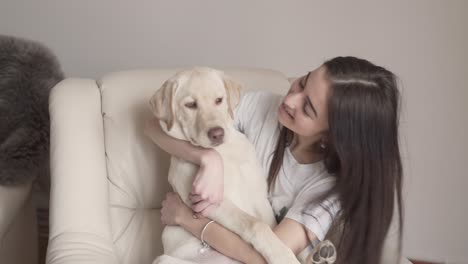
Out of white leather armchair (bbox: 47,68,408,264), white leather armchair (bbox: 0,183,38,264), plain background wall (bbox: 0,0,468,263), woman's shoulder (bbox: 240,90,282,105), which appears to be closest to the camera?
white leather armchair (bbox: 47,68,408,264)

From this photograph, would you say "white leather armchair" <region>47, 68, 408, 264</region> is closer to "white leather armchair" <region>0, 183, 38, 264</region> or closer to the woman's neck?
"white leather armchair" <region>0, 183, 38, 264</region>

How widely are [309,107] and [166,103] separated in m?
0.39

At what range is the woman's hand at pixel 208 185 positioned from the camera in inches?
49.4

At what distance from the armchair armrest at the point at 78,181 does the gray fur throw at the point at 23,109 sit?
213mm

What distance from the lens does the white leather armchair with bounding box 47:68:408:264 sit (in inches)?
55.6

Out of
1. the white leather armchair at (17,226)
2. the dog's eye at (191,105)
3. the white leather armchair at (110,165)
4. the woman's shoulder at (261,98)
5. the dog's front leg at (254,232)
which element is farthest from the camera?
the white leather armchair at (17,226)

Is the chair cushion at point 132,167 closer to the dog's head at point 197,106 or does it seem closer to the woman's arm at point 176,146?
the woman's arm at point 176,146

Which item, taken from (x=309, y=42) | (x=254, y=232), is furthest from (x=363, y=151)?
(x=309, y=42)

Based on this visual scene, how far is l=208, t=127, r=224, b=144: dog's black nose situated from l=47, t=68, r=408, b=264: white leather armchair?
1.17 ft

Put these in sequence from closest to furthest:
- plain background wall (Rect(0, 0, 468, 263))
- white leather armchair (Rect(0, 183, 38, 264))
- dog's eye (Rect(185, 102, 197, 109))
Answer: dog's eye (Rect(185, 102, 197, 109)) → white leather armchair (Rect(0, 183, 38, 264)) → plain background wall (Rect(0, 0, 468, 263))

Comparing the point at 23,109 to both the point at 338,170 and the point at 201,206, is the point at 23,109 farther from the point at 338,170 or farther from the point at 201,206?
the point at 338,170

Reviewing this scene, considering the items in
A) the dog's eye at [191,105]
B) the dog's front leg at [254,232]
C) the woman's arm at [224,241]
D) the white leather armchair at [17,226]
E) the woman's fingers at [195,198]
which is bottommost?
the white leather armchair at [17,226]

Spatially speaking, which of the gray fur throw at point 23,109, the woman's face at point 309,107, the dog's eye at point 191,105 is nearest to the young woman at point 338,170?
the woman's face at point 309,107

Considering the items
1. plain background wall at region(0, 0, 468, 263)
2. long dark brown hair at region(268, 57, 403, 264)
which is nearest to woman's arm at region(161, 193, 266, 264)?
long dark brown hair at region(268, 57, 403, 264)
